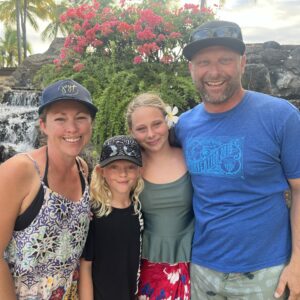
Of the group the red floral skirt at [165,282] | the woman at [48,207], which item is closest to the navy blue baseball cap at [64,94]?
the woman at [48,207]

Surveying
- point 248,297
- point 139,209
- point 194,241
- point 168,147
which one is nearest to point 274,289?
point 248,297

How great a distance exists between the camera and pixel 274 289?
85.4 inches

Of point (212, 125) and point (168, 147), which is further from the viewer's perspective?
point (168, 147)

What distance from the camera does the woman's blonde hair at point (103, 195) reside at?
244 cm

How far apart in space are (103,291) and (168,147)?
3.67ft

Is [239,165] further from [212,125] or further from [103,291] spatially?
[103,291]

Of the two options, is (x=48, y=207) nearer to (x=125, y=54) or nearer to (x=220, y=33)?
(x=220, y=33)

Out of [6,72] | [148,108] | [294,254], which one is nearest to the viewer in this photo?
[294,254]

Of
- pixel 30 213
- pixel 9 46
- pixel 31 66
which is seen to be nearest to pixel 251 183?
pixel 30 213

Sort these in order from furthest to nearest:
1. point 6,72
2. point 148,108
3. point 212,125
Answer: point 6,72, point 148,108, point 212,125

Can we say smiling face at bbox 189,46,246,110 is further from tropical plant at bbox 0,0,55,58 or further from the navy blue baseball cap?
tropical plant at bbox 0,0,55,58

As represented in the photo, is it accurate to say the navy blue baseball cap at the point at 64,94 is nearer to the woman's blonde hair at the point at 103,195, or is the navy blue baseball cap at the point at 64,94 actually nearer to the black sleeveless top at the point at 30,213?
the black sleeveless top at the point at 30,213

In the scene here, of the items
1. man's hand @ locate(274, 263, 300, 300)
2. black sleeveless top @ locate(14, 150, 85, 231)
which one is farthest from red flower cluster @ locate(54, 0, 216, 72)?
man's hand @ locate(274, 263, 300, 300)

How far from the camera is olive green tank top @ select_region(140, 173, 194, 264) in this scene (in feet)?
8.15
